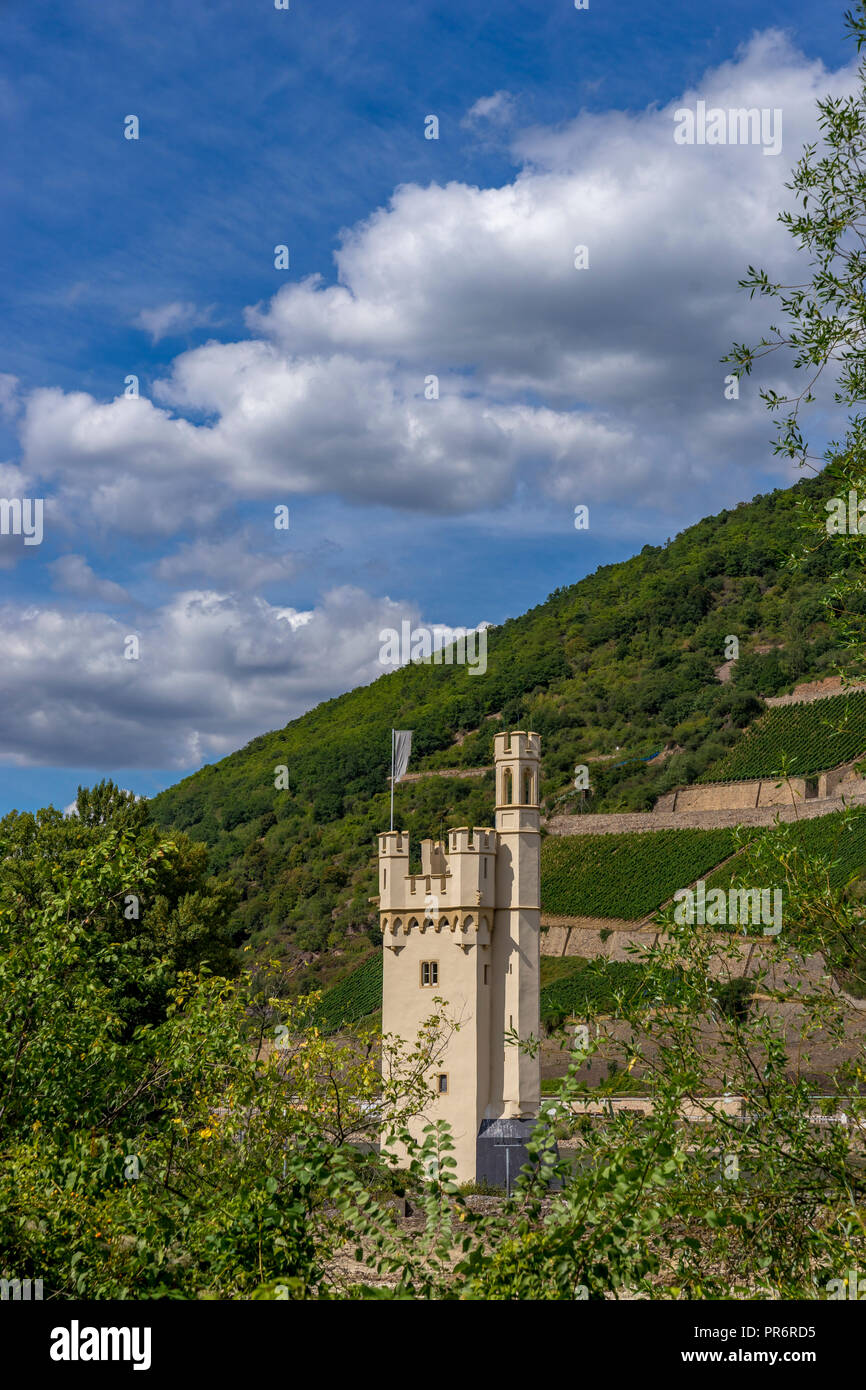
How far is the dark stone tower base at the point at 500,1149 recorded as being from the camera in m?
23.9

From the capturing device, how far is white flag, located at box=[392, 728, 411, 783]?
104 feet

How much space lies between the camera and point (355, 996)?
191 ft

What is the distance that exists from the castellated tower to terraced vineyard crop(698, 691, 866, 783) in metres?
39.0

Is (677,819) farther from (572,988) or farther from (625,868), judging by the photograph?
(572,988)

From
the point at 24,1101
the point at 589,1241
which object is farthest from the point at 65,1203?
the point at 589,1241

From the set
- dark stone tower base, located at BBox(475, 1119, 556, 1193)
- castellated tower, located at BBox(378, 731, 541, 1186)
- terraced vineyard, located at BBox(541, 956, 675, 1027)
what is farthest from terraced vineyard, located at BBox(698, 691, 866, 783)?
dark stone tower base, located at BBox(475, 1119, 556, 1193)

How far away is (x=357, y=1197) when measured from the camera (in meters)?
4.93

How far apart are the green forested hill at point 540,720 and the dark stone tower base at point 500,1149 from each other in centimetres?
4148

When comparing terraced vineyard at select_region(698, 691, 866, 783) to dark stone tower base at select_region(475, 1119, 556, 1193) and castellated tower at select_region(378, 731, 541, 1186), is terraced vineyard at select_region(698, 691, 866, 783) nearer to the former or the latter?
castellated tower at select_region(378, 731, 541, 1186)

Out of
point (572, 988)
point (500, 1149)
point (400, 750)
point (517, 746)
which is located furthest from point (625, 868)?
point (500, 1149)

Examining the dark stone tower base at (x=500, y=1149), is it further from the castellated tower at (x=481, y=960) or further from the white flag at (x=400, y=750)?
the white flag at (x=400, y=750)
